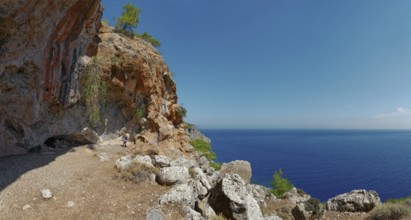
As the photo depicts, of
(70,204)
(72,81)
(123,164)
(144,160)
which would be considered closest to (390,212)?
(144,160)

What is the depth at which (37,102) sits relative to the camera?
54.5ft

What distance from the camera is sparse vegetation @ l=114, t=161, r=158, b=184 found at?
1407 cm

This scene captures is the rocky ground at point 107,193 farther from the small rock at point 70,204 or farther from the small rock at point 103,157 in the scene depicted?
the small rock at point 103,157

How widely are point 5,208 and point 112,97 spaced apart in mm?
14437

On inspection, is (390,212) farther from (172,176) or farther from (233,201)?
(172,176)

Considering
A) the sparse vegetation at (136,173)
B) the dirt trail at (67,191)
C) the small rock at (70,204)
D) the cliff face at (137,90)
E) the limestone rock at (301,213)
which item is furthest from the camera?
the cliff face at (137,90)

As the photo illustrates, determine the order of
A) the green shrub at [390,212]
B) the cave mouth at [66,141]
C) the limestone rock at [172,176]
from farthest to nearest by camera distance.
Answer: the cave mouth at [66,141], the limestone rock at [172,176], the green shrub at [390,212]

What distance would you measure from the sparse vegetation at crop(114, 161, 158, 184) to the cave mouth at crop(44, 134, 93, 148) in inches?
322

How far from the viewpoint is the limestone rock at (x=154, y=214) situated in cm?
1055

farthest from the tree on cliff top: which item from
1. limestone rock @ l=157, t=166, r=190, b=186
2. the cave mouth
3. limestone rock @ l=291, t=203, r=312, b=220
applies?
limestone rock @ l=291, t=203, r=312, b=220

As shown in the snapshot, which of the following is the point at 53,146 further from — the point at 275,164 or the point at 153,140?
the point at 275,164

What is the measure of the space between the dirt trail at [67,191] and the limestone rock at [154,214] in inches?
13.2

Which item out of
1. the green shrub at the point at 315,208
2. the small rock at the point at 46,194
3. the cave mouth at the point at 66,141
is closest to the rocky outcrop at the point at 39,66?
the cave mouth at the point at 66,141

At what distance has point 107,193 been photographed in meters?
12.3
